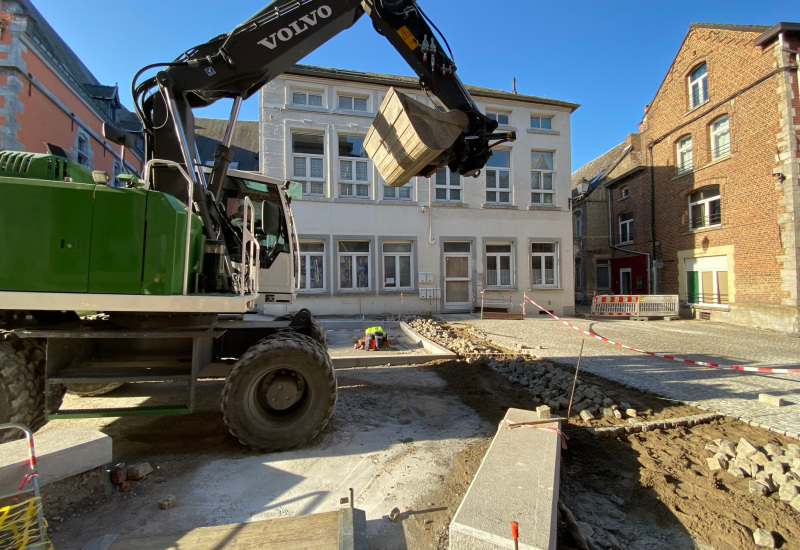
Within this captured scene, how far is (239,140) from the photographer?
25016mm

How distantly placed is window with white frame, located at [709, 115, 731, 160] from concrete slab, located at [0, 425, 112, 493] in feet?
66.3

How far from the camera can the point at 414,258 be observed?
607 inches

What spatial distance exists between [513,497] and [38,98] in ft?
57.2

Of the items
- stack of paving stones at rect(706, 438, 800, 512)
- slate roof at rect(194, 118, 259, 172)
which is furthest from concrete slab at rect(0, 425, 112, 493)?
slate roof at rect(194, 118, 259, 172)

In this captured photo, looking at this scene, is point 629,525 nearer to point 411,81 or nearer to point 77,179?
point 77,179

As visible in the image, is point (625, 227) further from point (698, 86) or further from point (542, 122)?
point (542, 122)

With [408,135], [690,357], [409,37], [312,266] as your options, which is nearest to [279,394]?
[408,135]

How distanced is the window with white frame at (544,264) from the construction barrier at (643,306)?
2571mm

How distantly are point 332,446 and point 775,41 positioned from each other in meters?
19.1

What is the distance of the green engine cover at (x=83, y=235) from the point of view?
123 inches

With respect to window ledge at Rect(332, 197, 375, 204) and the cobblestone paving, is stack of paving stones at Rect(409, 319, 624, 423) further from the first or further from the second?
window ledge at Rect(332, 197, 375, 204)

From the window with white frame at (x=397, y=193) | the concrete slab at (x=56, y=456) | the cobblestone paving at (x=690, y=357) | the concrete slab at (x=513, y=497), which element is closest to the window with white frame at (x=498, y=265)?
the cobblestone paving at (x=690, y=357)

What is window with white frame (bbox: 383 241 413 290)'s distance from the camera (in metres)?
15.5

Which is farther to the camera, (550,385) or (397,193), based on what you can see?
(397,193)
